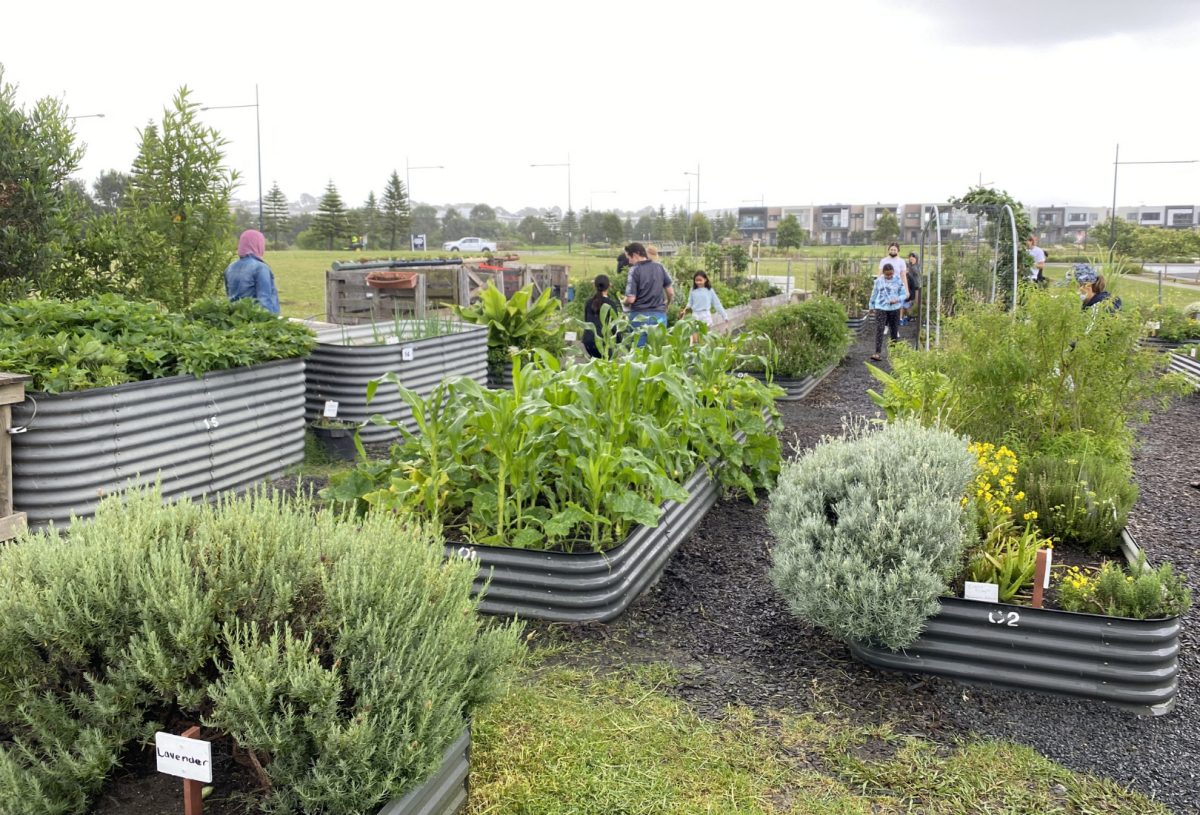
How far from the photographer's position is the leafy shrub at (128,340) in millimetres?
5227

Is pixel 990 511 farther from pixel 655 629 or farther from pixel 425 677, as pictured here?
pixel 425 677

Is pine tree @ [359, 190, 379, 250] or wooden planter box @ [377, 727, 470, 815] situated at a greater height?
pine tree @ [359, 190, 379, 250]

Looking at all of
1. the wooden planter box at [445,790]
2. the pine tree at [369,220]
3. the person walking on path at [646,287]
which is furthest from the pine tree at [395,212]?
the wooden planter box at [445,790]

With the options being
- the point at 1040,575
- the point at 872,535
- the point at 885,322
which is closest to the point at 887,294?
the point at 885,322

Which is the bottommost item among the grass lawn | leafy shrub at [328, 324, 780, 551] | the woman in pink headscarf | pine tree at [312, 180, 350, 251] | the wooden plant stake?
the grass lawn

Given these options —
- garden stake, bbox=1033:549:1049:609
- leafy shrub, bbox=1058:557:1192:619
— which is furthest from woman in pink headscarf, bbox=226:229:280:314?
leafy shrub, bbox=1058:557:1192:619

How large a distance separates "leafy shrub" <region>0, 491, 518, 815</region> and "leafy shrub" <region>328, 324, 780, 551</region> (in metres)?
1.50

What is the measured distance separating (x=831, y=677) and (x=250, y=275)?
19.1ft

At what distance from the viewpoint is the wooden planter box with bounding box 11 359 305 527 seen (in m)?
5.16

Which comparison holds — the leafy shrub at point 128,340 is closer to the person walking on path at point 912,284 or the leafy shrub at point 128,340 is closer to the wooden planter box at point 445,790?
the wooden planter box at point 445,790

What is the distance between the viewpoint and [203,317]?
265 inches

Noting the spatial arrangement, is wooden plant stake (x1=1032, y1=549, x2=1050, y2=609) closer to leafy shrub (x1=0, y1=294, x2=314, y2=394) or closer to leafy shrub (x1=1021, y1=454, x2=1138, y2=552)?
leafy shrub (x1=1021, y1=454, x2=1138, y2=552)

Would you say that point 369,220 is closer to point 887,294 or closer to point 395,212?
point 395,212

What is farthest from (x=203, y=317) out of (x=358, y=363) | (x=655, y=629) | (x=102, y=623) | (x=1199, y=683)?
(x=1199, y=683)
